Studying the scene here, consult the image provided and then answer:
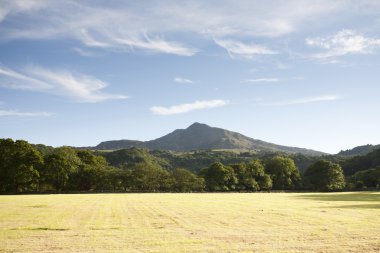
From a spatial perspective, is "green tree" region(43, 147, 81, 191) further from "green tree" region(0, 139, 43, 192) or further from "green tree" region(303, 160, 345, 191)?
"green tree" region(303, 160, 345, 191)

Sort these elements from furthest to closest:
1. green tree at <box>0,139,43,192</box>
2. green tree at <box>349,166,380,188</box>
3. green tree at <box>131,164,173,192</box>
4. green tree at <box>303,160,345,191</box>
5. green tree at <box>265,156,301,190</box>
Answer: green tree at <box>265,156,301,190</box>, green tree at <box>349,166,380,188</box>, green tree at <box>303,160,345,191</box>, green tree at <box>131,164,173,192</box>, green tree at <box>0,139,43,192</box>

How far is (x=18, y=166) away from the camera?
101375 millimetres

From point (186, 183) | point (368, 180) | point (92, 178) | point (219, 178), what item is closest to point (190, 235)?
point (186, 183)

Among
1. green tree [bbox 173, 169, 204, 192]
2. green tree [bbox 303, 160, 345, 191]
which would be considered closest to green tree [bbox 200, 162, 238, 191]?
green tree [bbox 173, 169, 204, 192]

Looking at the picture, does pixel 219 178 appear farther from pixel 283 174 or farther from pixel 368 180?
pixel 368 180

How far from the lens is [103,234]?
76.1 feet

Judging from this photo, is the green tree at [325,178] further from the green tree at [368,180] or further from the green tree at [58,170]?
the green tree at [58,170]

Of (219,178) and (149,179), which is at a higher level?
(219,178)

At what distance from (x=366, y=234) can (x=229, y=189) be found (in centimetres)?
10965

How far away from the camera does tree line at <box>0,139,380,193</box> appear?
10325cm

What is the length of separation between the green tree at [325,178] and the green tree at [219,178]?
32919 mm

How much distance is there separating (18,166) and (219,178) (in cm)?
6569

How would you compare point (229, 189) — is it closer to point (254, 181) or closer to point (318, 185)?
point (254, 181)

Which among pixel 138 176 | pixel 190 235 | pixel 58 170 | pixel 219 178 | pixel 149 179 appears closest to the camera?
pixel 190 235
